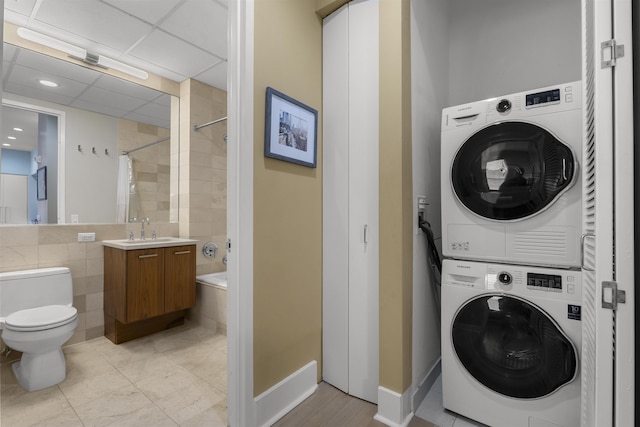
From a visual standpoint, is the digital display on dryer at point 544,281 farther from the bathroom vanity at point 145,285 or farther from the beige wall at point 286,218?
the bathroom vanity at point 145,285

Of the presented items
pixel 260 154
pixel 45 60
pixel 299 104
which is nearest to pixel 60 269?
pixel 45 60

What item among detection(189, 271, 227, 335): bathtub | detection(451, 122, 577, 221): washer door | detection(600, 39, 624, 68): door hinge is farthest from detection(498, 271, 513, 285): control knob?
detection(189, 271, 227, 335): bathtub

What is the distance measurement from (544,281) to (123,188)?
3.34 meters

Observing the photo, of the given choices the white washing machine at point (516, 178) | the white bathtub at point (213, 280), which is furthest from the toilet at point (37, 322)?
the white washing machine at point (516, 178)

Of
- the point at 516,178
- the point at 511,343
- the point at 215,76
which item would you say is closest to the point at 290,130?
the point at 516,178

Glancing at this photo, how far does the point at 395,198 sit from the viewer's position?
5.18ft

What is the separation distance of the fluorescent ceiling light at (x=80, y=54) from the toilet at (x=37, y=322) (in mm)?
1725

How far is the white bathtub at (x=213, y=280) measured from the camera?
280 centimetres

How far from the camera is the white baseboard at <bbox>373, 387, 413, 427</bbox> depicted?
1.54m

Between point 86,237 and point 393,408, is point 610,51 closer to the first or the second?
point 393,408

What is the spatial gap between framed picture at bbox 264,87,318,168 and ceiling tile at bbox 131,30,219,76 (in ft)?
4.82

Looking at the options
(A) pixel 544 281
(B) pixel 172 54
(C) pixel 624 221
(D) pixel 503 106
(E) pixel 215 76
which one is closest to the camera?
(C) pixel 624 221

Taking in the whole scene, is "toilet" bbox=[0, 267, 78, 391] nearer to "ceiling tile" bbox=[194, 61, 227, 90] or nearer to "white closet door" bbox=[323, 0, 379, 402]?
"white closet door" bbox=[323, 0, 379, 402]

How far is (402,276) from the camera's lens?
5.11 ft
